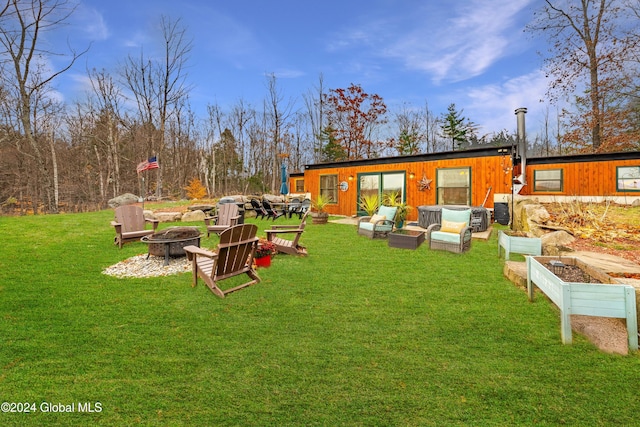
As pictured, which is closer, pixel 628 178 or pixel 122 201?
pixel 628 178

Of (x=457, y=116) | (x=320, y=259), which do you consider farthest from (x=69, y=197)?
(x=457, y=116)

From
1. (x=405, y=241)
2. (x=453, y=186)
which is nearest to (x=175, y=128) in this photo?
(x=453, y=186)

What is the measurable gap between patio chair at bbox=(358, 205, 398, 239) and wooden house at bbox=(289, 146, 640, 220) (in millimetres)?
3470

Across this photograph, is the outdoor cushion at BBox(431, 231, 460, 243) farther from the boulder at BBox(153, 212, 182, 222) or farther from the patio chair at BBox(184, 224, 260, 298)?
the boulder at BBox(153, 212, 182, 222)

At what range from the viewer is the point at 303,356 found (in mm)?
2449

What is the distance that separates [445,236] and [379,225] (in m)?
1.85

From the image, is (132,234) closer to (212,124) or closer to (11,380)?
(11,380)

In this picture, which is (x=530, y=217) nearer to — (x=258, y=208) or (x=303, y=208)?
(x=303, y=208)

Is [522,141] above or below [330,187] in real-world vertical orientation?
above

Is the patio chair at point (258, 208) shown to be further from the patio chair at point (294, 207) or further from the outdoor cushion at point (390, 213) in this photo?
the outdoor cushion at point (390, 213)

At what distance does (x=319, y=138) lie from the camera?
1041 inches

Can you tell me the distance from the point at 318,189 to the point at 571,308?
11866 millimetres

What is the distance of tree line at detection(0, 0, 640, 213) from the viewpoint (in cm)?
1533

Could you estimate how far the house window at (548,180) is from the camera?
1138 cm
